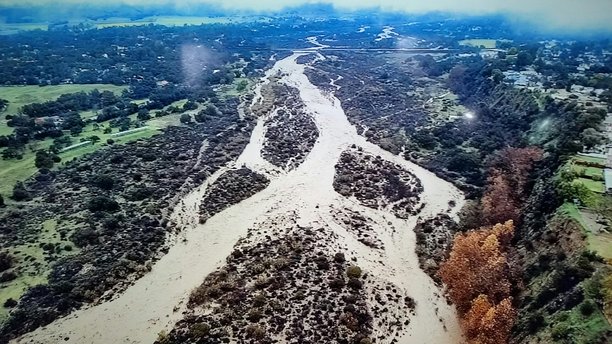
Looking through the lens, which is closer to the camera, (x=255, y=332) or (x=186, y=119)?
(x=255, y=332)

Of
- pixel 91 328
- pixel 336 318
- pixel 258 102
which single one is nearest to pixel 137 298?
pixel 91 328

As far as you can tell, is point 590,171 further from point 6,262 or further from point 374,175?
point 6,262

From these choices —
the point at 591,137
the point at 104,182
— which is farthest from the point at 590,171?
the point at 104,182

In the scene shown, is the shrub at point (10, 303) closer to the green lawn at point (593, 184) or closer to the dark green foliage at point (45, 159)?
the dark green foliage at point (45, 159)

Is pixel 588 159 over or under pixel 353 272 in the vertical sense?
over

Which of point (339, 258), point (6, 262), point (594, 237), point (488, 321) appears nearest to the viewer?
point (488, 321)

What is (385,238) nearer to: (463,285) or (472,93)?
(463,285)

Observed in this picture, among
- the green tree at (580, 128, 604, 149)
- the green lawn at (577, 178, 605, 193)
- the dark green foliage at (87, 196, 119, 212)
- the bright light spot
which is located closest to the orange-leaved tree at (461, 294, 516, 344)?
the green lawn at (577, 178, 605, 193)

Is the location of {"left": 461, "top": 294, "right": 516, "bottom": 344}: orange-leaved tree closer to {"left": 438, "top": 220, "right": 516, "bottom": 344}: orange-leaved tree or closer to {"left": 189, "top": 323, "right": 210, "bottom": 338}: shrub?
{"left": 438, "top": 220, "right": 516, "bottom": 344}: orange-leaved tree
